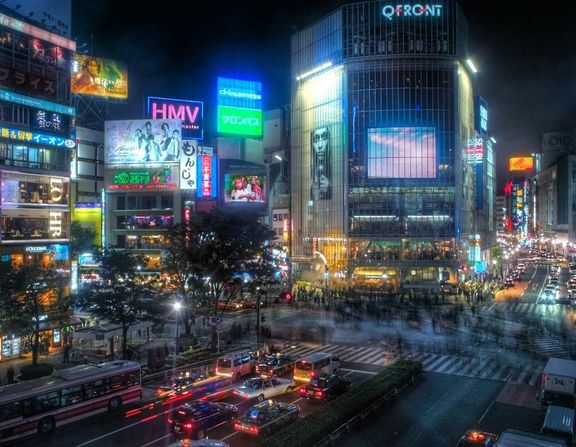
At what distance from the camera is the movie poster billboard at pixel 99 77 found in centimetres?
7475

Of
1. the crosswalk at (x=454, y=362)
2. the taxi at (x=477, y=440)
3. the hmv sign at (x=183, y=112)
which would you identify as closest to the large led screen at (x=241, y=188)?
the hmv sign at (x=183, y=112)

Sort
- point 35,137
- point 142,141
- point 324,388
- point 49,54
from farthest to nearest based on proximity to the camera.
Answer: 1. point 142,141
2. point 49,54
3. point 35,137
4. point 324,388

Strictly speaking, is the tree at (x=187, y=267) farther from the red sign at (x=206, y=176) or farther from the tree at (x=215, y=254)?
the red sign at (x=206, y=176)

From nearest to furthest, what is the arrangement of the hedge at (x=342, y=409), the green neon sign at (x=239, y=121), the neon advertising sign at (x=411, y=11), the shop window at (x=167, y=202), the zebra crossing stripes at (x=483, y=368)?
the hedge at (x=342, y=409), the zebra crossing stripes at (x=483, y=368), the shop window at (x=167, y=202), the neon advertising sign at (x=411, y=11), the green neon sign at (x=239, y=121)

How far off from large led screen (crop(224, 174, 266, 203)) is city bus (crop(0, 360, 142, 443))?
52.8 m

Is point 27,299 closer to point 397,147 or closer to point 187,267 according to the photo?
point 187,267

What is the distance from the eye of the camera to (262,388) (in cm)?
2583

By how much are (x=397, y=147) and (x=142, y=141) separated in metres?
35.2

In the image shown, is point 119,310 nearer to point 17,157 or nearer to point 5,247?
point 5,247

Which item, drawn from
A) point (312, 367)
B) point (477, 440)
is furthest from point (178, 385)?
point (477, 440)

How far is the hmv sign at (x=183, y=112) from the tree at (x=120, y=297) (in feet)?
154

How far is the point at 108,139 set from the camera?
70375 millimetres

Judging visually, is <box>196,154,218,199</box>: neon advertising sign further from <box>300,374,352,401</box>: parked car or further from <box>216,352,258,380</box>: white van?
<box>300,374,352,401</box>: parked car

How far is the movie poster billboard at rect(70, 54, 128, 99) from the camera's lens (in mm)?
74750
